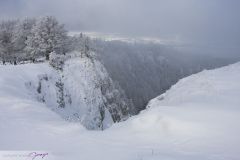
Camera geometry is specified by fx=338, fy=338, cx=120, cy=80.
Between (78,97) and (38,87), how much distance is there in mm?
10079

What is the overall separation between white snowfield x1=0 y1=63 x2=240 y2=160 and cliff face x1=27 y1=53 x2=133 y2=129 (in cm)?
2350

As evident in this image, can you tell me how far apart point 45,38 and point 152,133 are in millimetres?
57139

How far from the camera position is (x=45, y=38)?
68875mm

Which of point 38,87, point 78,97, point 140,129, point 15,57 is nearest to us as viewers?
point 140,129

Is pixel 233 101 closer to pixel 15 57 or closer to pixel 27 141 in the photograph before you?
pixel 27 141

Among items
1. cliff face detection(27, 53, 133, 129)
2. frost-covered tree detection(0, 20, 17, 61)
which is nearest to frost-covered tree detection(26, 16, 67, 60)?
cliff face detection(27, 53, 133, 129)

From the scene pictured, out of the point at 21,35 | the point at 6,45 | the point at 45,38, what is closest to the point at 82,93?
the point at 45,38

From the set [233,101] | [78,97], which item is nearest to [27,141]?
[233,101]

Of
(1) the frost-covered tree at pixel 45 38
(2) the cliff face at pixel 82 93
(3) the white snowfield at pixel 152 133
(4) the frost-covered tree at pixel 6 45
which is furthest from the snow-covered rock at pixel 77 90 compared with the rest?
(3) the white snowfield at pixel 152 133

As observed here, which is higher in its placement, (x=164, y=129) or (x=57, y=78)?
(x=164, y=129)

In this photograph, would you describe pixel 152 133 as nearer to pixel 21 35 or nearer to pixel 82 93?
pixel 82 93

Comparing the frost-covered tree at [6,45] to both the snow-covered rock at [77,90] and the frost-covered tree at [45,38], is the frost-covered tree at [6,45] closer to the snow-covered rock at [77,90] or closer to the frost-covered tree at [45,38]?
the frost-covered tree at [45,38]

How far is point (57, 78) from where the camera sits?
54.1 m

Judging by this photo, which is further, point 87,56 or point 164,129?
point 87,56
